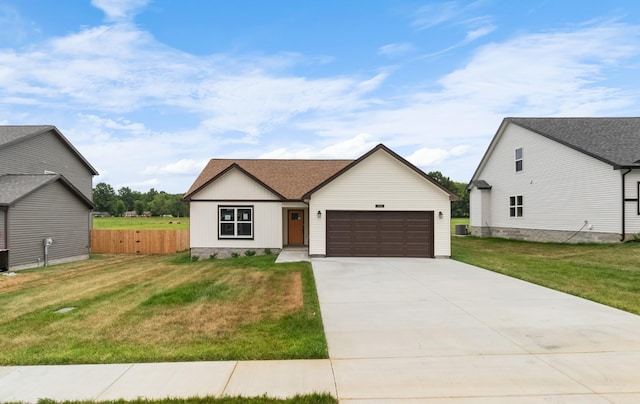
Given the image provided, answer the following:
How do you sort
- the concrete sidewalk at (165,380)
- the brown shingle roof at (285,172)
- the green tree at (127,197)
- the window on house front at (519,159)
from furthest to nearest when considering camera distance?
the green tree at (127,197) → the window on house front at (519,159) → the brown shingle roof at (285,172) → the concrete sidewalk at (165,380)

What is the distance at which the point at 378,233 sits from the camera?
55.6ft

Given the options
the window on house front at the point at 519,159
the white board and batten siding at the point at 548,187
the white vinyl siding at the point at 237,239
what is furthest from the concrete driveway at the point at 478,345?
the window on house front at the point at 519,159

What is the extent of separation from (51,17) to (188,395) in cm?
1810

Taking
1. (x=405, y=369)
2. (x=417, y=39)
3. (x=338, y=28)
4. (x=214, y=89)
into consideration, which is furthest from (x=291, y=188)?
(x=405, y=369)

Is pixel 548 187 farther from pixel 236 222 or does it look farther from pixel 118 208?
pixel 118 208

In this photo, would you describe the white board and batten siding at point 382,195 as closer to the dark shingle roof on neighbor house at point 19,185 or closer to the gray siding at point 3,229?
the dark shingle roof on neighbor house at point 19,185

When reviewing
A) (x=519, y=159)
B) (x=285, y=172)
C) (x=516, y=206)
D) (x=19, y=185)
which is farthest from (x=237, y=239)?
(x=519, y=159)

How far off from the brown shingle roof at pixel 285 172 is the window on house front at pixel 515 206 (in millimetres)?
11821

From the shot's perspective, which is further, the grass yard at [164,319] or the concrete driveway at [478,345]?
the grass yard at [164,319]

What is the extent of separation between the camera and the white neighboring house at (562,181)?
1842 cm

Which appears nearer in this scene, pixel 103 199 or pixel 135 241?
pixel 135 241

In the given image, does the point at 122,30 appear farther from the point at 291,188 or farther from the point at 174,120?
the point at 291,188

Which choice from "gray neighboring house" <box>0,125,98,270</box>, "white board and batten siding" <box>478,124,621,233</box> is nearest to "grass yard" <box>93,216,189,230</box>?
"gray neighboring house" <box>0,125,98,270</box>

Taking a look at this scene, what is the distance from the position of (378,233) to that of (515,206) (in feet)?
44.4
